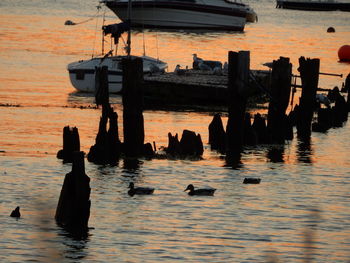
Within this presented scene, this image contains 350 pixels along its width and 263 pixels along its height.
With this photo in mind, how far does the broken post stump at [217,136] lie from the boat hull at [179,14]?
74.0 metres

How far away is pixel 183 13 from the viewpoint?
108250mm

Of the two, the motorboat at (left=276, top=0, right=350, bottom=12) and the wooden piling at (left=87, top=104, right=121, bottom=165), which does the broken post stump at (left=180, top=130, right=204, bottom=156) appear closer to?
the wooden piling at (left=87, top=104, right=121, bottom=165)

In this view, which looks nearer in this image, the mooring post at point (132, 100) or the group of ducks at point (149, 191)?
the group of ducks at point (149, 191)

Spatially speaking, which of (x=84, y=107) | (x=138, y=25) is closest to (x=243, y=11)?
(x=138, y=25)

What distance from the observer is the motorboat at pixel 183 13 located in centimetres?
10750

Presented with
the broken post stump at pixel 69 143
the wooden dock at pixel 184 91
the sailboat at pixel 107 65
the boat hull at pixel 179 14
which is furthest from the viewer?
the boat hull at pixel 179 14

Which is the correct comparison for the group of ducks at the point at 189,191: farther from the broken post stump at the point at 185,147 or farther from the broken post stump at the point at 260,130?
the broken post stump at the point at 260,130

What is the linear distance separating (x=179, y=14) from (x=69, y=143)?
79337mm

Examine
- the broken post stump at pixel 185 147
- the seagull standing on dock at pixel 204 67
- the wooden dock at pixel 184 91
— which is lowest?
the broken post stump at pixel 185 147

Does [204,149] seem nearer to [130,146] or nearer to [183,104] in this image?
[130,146]

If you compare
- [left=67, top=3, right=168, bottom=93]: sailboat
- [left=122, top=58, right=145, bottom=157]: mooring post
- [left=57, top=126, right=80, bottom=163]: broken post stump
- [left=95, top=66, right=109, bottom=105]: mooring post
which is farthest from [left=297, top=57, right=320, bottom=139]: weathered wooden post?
[left=67, top=3, right=168, bottom=93]: sailboat

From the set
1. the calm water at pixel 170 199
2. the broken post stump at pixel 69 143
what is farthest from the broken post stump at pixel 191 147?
the broken post stump at pixel 69 143

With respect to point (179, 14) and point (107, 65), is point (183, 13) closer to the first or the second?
point (179, 14)

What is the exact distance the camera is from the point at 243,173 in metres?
30.5
